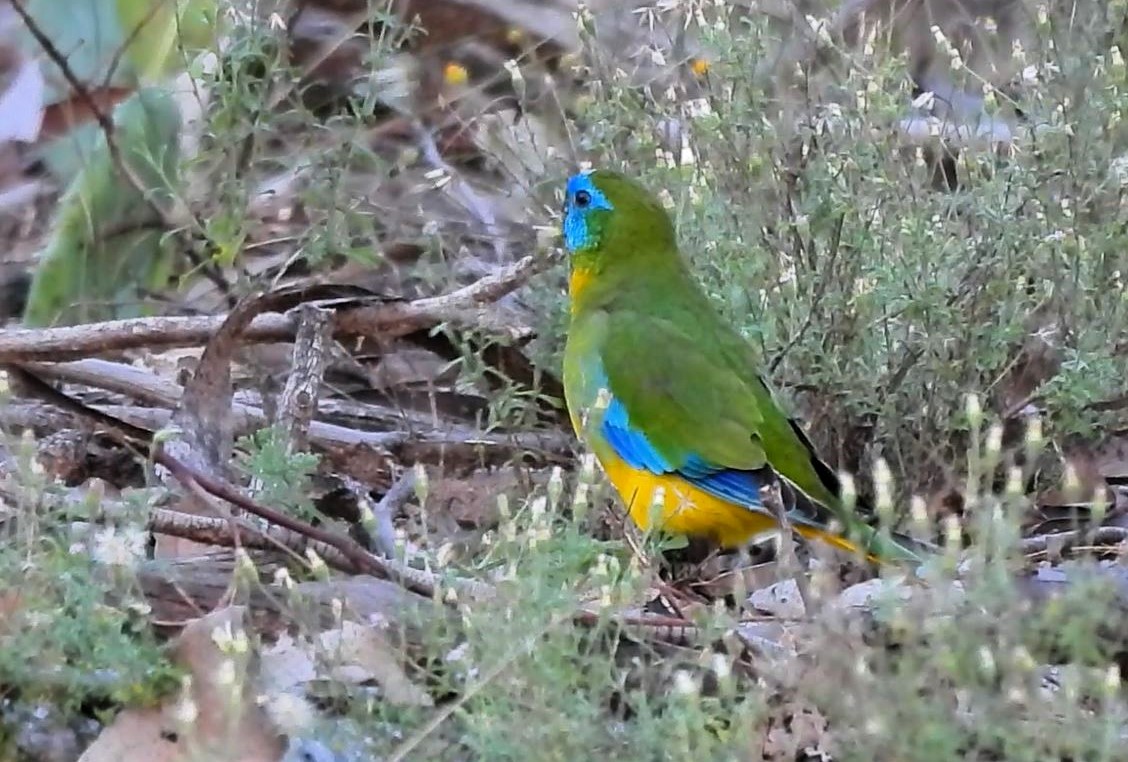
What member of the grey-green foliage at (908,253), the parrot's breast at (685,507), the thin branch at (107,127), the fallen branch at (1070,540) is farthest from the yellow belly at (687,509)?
the thin branch at (107,127)

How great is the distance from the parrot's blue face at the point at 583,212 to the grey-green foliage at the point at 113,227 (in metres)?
0.76

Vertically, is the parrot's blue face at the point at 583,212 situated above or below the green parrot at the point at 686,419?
above

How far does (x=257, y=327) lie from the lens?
2.26m

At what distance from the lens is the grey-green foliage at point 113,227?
2.90 metres

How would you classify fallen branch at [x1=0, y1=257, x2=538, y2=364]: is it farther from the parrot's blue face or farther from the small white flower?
the small white flower

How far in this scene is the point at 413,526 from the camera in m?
1.99

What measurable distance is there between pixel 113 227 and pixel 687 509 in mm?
1325

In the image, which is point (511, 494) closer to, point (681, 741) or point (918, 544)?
point (918, 544)

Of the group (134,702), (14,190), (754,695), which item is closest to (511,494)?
(134,702)

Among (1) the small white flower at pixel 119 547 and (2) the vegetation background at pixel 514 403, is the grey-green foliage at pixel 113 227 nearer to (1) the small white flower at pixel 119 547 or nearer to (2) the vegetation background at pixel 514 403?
(2) the vegetation background at pixel 514 403

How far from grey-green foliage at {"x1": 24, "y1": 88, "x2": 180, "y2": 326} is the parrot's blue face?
0.76 m

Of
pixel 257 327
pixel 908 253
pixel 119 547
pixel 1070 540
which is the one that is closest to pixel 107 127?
pixel 257 327

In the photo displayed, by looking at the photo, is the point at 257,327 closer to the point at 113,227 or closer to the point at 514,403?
the point at 514,403

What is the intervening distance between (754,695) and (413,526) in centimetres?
77
